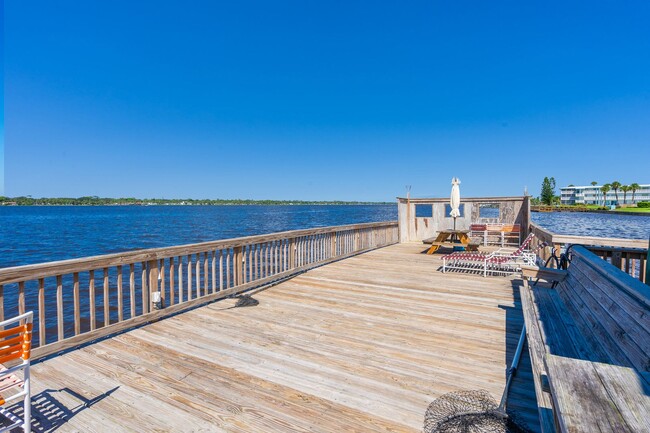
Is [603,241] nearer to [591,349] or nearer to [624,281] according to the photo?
[624,281]

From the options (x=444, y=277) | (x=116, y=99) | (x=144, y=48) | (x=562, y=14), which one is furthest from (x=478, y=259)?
(x=116, y=99)

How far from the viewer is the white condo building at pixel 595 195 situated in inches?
3221

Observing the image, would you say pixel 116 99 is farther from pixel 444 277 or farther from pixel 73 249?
pixel 444 277

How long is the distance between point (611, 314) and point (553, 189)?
106073 mm

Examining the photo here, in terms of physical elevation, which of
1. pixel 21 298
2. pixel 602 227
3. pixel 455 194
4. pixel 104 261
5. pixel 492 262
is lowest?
Answer: pixel 602 227

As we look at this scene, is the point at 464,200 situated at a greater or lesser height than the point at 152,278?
greater

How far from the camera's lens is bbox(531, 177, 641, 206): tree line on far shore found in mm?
78625

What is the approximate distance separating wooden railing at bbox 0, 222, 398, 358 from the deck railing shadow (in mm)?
592

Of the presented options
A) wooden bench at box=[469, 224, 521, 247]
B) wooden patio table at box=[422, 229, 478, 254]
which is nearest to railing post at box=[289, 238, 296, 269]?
wooden patio table at box=[422, 229, 478, 254]

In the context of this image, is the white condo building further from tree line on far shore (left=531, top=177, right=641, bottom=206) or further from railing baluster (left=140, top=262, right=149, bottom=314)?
railing baluster (left=140, top=262, right=149, bottom=314)

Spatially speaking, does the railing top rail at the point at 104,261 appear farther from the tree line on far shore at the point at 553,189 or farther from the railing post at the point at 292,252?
the tree line on far shore at the point at 553,189

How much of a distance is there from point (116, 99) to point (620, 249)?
88.5ft

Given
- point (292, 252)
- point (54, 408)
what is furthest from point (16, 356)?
point (292, 252)

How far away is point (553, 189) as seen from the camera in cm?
8831
